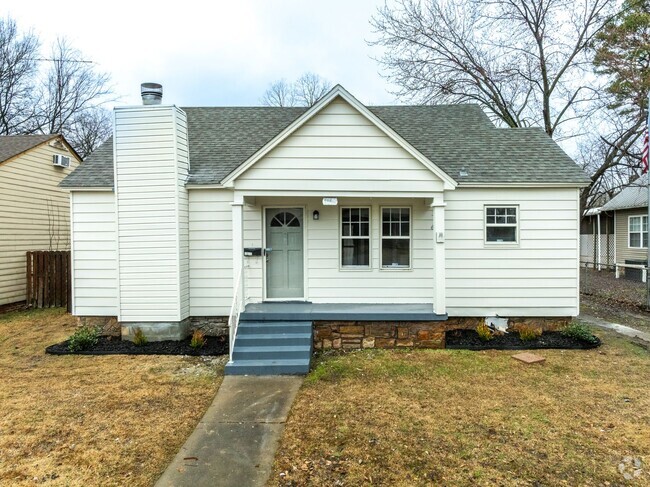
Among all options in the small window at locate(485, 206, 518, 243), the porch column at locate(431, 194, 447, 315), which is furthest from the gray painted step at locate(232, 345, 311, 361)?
the small window at locate(485, 206, 518, 243)

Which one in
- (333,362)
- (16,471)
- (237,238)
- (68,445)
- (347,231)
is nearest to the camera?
(16,471)

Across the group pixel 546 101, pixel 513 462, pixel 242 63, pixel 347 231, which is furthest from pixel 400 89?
pixel 513 462

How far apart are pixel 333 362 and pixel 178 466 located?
3.17m

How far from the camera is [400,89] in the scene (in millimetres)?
16109

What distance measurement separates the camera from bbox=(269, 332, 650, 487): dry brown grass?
331cm

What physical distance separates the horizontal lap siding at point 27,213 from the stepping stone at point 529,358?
12.8 meters

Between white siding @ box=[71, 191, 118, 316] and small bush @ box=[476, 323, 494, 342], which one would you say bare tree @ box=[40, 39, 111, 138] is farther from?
small bush @ box=[476, 323, 494, 342]

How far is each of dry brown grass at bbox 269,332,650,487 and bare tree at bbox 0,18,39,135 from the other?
25586 mm

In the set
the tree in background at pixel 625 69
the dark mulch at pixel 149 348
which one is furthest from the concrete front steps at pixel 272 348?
the tree in background at pixel 625 69

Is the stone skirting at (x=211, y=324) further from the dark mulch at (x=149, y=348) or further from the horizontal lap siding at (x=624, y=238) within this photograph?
the horizontal lap siding at (x=624, y=238)

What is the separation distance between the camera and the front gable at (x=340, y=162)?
6941mm

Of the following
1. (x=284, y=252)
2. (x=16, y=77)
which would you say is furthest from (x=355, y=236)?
(x=16, y=77)

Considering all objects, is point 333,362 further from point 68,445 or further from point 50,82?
point 50,82

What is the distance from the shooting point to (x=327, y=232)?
795 cm
